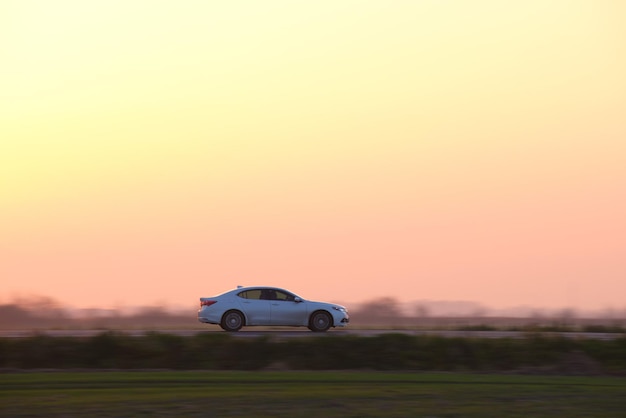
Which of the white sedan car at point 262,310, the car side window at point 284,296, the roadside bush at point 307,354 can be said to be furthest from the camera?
the car side window at point 284,296

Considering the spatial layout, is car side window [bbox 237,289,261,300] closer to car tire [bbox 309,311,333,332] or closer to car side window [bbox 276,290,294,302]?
car side window [bbox 276,290,294,302]

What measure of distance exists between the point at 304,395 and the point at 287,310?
11895 millimetres

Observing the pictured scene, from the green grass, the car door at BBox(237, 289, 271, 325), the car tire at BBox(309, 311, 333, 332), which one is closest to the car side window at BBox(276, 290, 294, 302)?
the car door at BBox(237, 289, 271, 325)

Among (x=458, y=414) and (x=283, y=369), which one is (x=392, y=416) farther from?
(x=283, y=369)

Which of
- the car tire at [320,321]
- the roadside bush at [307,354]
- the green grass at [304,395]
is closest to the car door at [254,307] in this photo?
the car tire at [320,321]

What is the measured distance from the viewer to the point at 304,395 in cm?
1681

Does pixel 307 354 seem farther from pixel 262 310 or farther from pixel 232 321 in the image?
pixel 232 321

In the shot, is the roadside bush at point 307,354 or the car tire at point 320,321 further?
the car tire at point 320,321

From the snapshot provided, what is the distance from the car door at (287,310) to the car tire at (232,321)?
3.37ft

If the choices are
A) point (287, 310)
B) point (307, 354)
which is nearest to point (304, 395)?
point (307, 354)

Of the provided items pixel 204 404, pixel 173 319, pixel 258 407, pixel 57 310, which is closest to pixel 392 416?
pixel 258 407

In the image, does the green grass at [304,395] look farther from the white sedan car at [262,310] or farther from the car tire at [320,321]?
the white sedan car at [262,310]

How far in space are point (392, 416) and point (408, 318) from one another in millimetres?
35504

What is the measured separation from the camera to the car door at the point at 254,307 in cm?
2861
